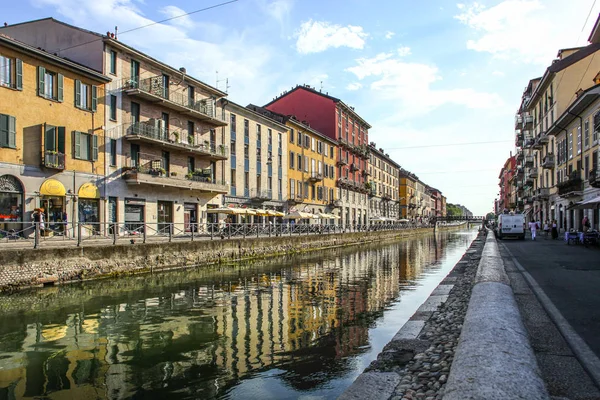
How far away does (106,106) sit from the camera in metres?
26.7

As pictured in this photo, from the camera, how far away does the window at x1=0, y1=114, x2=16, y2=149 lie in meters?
20.9

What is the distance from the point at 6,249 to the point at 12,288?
48.2 inches

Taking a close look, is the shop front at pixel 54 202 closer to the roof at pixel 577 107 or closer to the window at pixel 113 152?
the window at pixel 113 152

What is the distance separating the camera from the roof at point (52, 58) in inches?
823

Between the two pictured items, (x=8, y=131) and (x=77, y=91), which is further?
(x=77, y=91)

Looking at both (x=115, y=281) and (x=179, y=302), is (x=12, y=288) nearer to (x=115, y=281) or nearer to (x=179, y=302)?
(x=115, y=281)

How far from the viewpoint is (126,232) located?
25609 mm

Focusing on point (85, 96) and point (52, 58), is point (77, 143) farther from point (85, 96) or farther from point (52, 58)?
point (52, 58)

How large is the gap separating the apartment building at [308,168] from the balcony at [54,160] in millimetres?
24069

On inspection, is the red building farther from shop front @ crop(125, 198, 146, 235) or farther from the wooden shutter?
the wooden shutter

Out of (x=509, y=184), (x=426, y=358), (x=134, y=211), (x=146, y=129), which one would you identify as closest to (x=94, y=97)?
(x=146, y=129)

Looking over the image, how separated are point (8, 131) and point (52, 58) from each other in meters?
4.40

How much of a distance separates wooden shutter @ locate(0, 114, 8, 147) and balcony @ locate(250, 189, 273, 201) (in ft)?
69.8

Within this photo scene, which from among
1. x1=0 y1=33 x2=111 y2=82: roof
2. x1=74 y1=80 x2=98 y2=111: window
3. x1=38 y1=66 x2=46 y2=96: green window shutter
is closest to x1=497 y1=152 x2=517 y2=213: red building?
x1=74 y1=80 x2=98 y2=111: window
